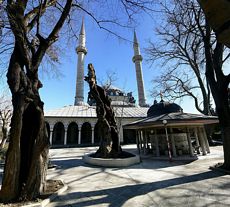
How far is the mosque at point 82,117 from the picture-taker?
2148 centimetres

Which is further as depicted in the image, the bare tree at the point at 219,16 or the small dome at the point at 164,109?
the small dome at the point at 164,109

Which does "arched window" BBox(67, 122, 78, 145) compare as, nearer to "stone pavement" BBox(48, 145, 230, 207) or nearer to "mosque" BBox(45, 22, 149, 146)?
"mosque" BBox(45, 22, 149, 146)

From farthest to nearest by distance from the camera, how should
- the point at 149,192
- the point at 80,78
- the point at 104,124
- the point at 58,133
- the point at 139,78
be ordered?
the point at 139,78
the point at 80,78
the point at 58,133
the point at 104,124
the point at 149,192

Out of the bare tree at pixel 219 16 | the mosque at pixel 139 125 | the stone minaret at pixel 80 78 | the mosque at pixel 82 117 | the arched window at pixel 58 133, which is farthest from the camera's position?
the stone minaret at pixel 80 78

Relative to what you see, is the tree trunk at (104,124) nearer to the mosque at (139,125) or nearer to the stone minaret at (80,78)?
the mosque at (139,125)

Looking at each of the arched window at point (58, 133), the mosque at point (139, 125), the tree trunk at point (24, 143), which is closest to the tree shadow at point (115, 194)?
the tree trunk at point (24, 143)

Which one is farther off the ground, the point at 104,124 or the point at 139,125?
the point at 104,124

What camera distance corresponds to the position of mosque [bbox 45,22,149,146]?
2148 cm

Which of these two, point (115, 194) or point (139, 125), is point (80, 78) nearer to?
point (139, 125)

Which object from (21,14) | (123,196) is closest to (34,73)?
(21,14)

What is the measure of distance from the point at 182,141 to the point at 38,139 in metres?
11.0

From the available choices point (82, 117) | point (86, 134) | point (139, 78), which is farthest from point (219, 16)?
point (139, 78)

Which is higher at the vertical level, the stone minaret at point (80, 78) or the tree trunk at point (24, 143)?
the stone minaret at point (80, 78)

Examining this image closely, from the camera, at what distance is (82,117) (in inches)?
869
